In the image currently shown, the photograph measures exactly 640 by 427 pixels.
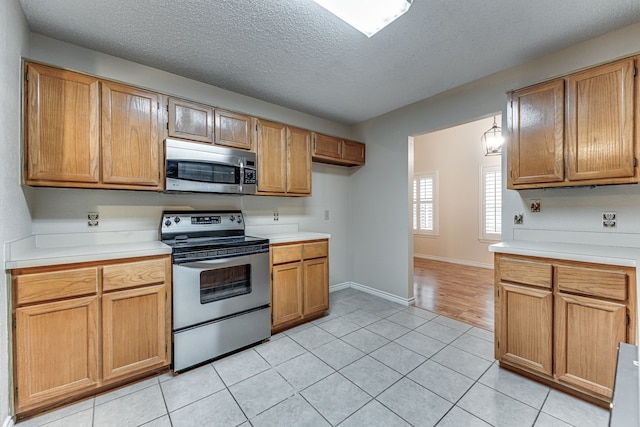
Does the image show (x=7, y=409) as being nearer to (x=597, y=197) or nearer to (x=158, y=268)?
(x=158, y=268)

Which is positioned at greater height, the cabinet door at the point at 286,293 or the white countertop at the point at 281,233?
the white countertop at the point at 281,233

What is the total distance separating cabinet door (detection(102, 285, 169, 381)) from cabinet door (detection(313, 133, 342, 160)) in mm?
2231

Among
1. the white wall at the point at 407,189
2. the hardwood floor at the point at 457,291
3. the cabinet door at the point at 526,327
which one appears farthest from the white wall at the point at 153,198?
the cabinet door at the point at 526,327

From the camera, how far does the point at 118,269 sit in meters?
1.88

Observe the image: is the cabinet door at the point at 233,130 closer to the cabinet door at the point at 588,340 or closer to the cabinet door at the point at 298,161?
the cabinet door at the point at 298,161

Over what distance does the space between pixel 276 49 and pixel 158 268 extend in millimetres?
1973

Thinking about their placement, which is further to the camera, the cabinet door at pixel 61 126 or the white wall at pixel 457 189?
the white wall at pixel 457 189

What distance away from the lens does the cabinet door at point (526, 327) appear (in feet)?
6.25

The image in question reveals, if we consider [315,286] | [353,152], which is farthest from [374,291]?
[353,152]

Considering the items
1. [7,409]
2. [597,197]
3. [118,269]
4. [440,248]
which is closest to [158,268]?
[118,269]

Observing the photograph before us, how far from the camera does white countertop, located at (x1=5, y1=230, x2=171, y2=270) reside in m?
1.62

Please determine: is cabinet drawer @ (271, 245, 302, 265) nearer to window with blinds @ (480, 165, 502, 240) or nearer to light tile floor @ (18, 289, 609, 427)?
light tile floor @ (18, 289, 609, 427)

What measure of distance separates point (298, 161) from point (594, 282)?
2703mm

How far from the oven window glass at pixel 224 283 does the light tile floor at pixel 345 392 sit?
54 centimetres
